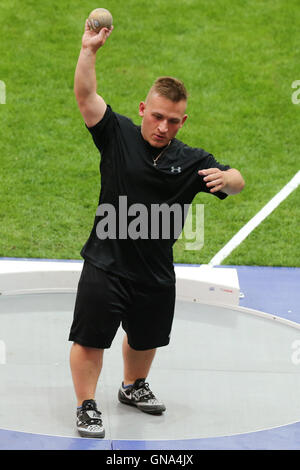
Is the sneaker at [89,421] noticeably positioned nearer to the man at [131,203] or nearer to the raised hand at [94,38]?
the man at [131,203]

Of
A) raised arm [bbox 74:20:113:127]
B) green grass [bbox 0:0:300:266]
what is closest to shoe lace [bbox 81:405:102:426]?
raised arm [bbox 74:20:113:127]

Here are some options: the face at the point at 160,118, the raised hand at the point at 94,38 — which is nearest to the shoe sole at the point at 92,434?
the face at the point at 160,118

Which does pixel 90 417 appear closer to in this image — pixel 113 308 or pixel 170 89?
pixel 113 308

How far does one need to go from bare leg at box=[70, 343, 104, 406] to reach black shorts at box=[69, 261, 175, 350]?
0.17 ft

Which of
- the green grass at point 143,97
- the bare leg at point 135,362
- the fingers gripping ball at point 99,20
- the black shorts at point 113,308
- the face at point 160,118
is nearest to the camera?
the fingers gripping ball at point 99,20

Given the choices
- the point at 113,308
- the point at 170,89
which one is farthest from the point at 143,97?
the point at 113,308

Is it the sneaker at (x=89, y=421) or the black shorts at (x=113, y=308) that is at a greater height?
the black shorts at (x=113, y=308)

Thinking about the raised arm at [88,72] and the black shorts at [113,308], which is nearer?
the raised arm at [88,72]

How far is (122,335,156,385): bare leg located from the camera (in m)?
4.88

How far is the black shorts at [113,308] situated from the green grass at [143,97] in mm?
3383

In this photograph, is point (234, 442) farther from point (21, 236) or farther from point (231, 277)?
point (21, 236)

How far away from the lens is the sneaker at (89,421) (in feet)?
14.8

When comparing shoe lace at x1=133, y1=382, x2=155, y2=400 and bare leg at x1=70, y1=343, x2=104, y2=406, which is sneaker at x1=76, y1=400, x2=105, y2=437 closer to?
bare leg at x1=70, y1=343, x2=104, y2=406

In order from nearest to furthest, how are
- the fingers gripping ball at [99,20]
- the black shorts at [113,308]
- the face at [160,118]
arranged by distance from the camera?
1. the fingers gripping ball at [99,20]
2. the face at [160,118]
3. the black shorts at [113,308]
